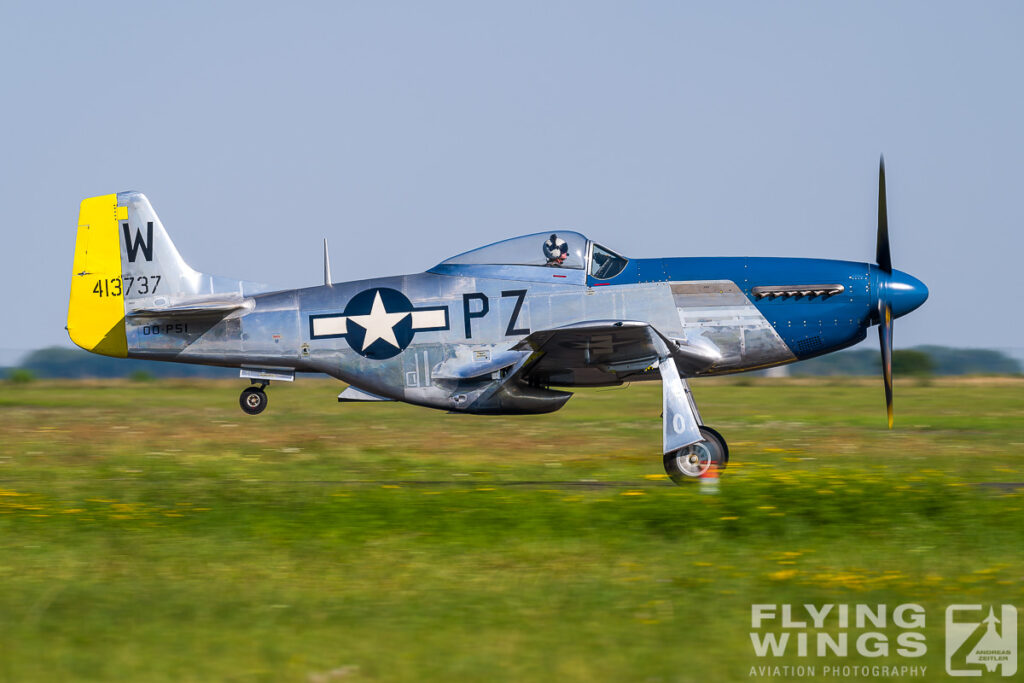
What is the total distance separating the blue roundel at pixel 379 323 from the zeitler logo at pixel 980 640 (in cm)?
801

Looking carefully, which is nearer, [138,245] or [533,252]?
[533,252]

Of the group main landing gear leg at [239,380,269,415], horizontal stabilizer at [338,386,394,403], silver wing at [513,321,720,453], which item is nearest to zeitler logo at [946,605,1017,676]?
silver wing at [513,321,720,453]

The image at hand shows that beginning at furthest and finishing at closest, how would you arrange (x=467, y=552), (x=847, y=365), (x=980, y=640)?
(x=847, y=365), (x=467, y=552), (x=980, y=640)

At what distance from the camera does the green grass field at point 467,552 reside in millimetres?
6012

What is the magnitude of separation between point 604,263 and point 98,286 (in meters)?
7.36

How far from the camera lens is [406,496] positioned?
36.5ft

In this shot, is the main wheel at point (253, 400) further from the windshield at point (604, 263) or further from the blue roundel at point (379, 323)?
the windshield at point (604, 263)

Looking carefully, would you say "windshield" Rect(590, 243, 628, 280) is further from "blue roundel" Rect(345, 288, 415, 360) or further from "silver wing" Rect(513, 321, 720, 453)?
"blue roundel" Rect(345, 288, 415, 360)

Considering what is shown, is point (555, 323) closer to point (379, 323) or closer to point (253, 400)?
point (379, 323)

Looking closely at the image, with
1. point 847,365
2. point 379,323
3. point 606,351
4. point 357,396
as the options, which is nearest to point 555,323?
point 606,351

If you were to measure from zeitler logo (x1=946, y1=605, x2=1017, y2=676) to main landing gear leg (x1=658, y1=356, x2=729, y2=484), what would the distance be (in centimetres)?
499

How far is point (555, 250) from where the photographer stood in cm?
1305

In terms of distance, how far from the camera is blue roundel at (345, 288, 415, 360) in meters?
13.3

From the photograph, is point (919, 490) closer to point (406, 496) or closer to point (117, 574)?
point (406, 496)
